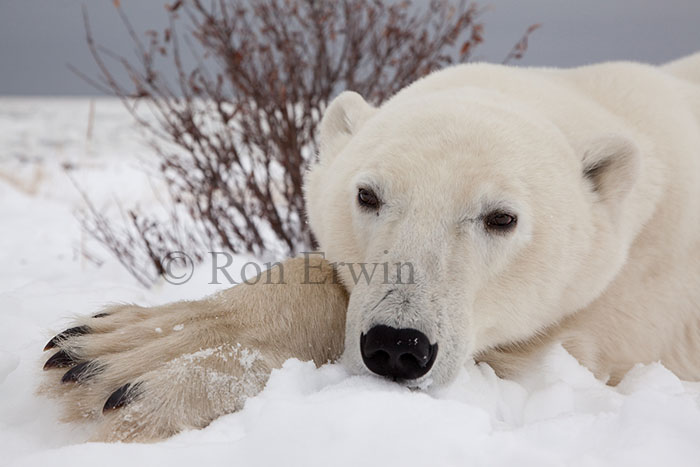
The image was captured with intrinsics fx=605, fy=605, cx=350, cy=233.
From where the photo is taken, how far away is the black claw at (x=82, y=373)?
5.65 ft

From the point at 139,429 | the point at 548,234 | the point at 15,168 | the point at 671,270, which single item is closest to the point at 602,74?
the point at 671,270

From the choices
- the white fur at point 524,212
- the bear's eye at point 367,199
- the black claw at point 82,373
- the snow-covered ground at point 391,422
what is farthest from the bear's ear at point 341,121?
the black claw at point 82,373

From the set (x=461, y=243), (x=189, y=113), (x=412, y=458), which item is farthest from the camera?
(x=189, y=113)

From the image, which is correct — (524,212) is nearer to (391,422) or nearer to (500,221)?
(500,221)

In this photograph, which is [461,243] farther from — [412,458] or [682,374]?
[682,374]

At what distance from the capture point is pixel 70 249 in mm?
6164

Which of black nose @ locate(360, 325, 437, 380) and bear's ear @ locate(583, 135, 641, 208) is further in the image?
bear's ear @ locate(583, 135, 641, 208)

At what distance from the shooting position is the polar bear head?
1631 mm

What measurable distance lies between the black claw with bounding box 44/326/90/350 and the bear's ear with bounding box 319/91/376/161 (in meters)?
1.15

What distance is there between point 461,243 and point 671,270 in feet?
3.39

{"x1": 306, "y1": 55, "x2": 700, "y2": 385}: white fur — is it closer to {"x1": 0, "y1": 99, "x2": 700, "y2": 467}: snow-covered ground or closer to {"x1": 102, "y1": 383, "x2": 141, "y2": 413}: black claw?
{"x1": 0, "y1": 99, "x2": 700, "y2": 467}: snow-covered ground

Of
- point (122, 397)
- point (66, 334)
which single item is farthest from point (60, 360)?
point (122, 397)

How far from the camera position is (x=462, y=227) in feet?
5.97

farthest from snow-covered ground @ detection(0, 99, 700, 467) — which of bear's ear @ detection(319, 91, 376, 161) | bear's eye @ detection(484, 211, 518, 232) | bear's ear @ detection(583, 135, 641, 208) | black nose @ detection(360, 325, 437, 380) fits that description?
bear's ear @ detection(319, 91, 376, 161)
